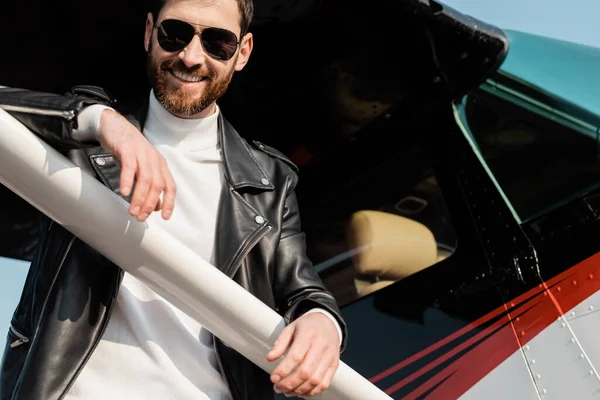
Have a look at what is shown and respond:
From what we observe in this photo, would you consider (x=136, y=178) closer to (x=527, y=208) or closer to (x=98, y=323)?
(x=98, y=323)

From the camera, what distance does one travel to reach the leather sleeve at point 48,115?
1.59 meters

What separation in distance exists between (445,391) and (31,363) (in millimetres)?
1694

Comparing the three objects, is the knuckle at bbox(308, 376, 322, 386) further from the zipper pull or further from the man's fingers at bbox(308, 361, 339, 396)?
the zipper pull

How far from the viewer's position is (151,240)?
1.58 metres

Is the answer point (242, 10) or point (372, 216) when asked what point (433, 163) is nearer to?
point (372, 216)

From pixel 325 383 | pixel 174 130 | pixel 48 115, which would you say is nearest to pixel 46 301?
pixel 48 115

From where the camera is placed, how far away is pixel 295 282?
1893 millimetres

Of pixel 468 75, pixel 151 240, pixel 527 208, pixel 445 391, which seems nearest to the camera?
pixel 151 240

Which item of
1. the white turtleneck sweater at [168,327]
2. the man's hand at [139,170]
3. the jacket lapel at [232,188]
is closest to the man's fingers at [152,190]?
the man's hand at [139,170]

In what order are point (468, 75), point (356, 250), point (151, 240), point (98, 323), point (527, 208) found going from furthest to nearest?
point (356, 250) < point (468, 75) < point (527, 208) < point (98, 323) < point (151, 240)

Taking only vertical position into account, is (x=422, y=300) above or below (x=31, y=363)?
below

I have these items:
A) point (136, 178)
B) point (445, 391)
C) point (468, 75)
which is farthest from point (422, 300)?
point (136, 178)

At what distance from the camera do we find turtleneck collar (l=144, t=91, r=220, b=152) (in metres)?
1.98

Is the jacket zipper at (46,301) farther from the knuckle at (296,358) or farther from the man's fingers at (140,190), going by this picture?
the knuckle at (296,358)
